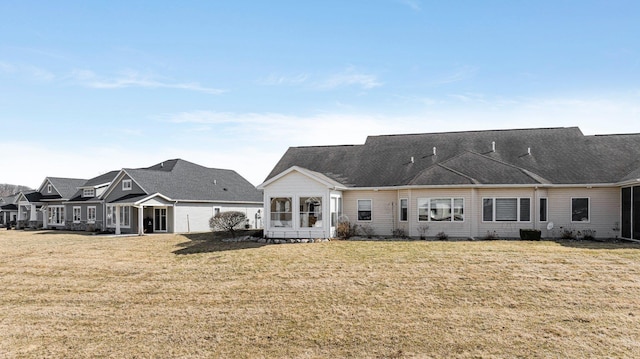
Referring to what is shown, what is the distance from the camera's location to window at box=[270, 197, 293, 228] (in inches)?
997

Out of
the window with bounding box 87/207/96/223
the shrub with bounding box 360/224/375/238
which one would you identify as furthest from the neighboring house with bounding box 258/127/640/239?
the window with bounding box 87/207/96/223

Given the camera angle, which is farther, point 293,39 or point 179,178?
point 179,178

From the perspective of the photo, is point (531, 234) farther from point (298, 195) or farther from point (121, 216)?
point (121, 216)

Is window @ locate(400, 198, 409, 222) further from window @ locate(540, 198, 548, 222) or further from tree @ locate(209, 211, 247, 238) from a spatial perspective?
tree @ locate(209, 211, 247, 238)

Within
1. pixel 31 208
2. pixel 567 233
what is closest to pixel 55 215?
pixel 31 208

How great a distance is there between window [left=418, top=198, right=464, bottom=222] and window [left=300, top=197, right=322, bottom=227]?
5.28 metres

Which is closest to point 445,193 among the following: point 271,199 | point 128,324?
point 271,199

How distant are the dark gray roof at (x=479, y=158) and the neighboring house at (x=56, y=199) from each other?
23.3 meters

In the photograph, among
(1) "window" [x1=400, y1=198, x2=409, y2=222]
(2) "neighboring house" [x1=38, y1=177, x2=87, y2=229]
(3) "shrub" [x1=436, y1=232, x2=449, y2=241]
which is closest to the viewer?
(3) "shrub" [x1=436, y1=232, x2=449, y2=241]

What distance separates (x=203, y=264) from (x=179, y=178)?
20.0 meters

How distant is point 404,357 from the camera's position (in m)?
10.5

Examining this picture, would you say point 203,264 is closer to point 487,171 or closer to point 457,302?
point 457,302

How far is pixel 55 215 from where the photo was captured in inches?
1718

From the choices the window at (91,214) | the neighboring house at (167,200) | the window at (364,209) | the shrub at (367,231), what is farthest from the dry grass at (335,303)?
the window at (91,214)
